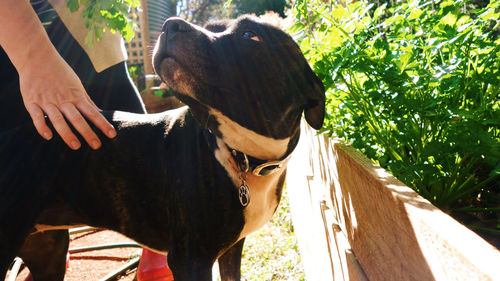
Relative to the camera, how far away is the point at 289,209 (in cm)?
377

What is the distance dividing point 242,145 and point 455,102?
2.86 ft

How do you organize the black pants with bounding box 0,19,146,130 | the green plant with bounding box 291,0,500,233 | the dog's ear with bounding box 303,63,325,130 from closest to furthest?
the green plant with bounding box 291,0,500,233
the dog's ear with bounding box 303,63,325,130
the black pants with bounding box 0,19,146,130

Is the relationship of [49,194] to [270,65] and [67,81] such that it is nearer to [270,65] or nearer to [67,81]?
[67,81]

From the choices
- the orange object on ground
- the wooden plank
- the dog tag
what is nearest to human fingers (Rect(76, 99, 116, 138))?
the dog tag

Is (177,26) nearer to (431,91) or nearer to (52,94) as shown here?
(52,94)

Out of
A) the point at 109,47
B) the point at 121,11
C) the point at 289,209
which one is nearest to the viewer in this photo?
the point at 121,11

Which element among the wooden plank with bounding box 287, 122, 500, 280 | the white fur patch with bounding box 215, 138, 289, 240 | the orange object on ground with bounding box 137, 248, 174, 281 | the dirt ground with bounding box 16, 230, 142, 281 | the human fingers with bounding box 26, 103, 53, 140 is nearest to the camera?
the wooden plank with bounding box 287, 122, 500, 280

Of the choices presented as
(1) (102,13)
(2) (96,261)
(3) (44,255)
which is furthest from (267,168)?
(2) (96,261)

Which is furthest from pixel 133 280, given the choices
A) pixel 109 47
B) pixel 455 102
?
pixel 455 102

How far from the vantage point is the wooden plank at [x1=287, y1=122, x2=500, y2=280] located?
0.88 metres

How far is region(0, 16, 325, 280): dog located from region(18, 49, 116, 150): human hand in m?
0.19

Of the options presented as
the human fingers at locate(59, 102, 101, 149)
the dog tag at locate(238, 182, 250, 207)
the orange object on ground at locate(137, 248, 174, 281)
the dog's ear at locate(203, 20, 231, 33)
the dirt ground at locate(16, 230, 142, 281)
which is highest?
the dog's ear at locate(203, 20, 231, 33)

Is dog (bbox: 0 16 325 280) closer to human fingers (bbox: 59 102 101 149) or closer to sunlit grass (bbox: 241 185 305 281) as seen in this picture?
human fingers (bbox: 59 102 101 149)

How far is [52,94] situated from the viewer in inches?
56.1
